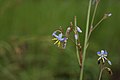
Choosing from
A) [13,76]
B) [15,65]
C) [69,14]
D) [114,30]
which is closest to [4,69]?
[13,76]

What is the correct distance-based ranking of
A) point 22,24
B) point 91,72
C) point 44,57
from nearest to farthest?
point 91,72 → point 44,57 → point 22,24

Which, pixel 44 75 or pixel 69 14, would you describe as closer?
pixel 44 75

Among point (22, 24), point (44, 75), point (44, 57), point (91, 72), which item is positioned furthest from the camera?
point (22, 24)

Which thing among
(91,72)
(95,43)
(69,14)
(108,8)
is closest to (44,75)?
(91,72)

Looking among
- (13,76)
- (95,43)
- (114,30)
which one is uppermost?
(114,30)

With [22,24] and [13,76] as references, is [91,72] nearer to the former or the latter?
[13,76]

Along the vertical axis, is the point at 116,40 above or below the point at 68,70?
above
